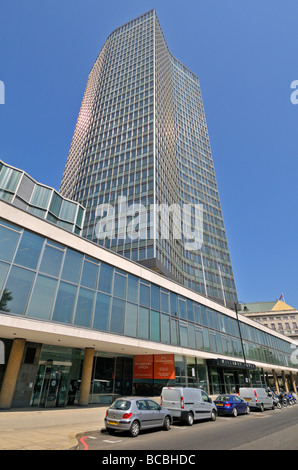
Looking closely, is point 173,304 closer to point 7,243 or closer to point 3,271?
point 3,271

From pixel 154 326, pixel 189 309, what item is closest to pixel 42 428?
pixel 154 326

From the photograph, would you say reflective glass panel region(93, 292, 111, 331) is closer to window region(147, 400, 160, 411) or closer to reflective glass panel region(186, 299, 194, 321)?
window region(147, 400, 160, 411)

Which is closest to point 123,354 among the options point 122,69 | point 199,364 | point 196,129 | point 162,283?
point 162,283

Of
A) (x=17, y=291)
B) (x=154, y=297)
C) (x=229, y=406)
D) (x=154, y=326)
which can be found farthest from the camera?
(x=154, y=297)

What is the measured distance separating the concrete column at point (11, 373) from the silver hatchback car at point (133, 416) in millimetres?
6840

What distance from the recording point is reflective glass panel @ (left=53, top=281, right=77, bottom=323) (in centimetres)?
1501

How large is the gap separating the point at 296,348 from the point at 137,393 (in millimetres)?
54174

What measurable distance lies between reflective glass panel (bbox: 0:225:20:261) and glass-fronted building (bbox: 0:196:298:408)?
52 mm

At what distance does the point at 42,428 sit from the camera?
1017cm

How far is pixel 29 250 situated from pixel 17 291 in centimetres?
243

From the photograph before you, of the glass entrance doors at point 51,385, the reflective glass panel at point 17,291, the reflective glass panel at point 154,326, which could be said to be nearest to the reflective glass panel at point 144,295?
the reflective glass panel at point 154,326

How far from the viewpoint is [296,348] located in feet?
198

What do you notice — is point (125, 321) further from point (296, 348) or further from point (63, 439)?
point (296, 348)

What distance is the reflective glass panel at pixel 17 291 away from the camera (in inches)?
512
